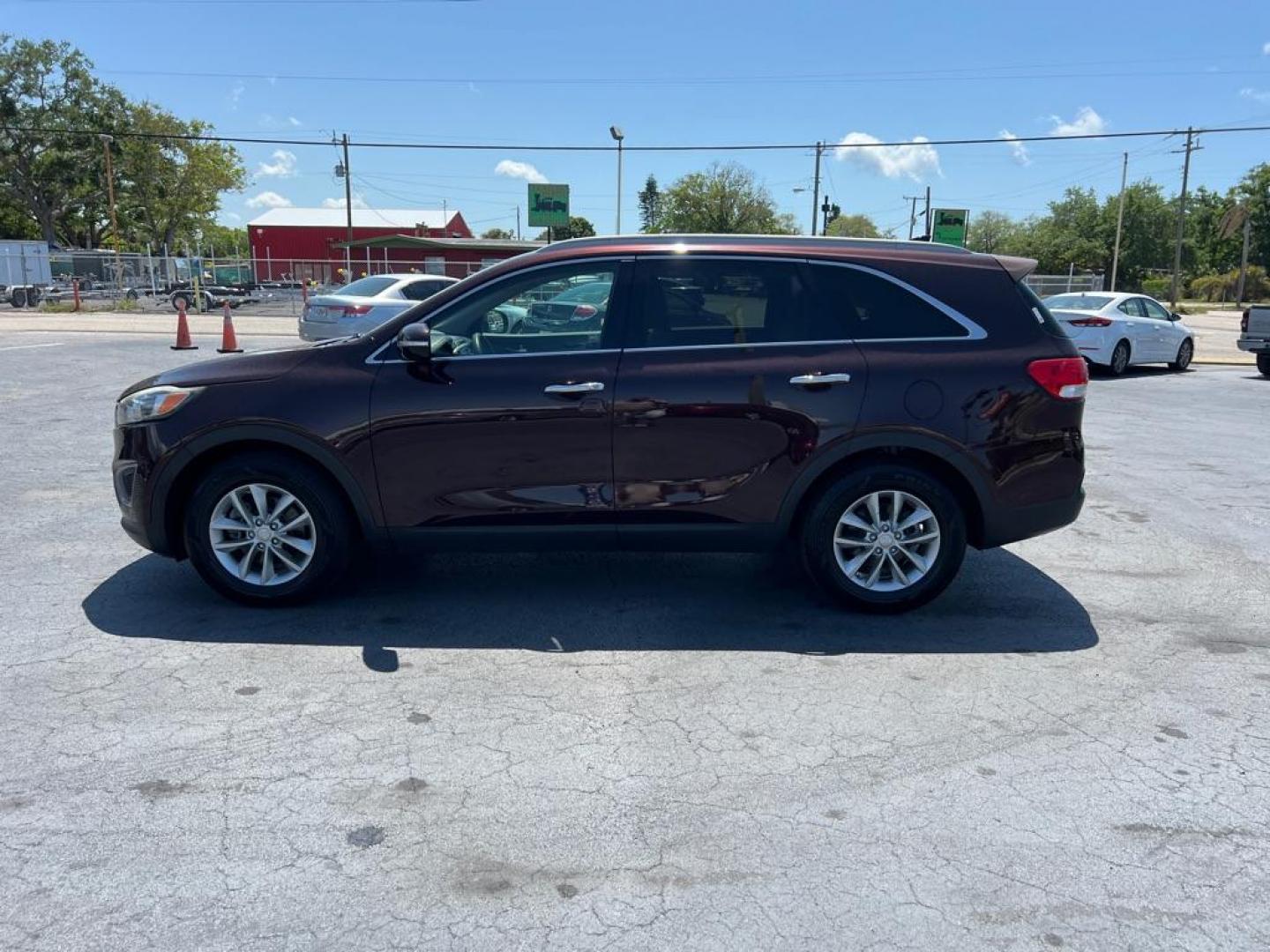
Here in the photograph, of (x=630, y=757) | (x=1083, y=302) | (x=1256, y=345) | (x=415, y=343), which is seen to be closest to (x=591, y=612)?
(x=630, y=757)

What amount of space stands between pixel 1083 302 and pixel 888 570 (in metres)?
15.2

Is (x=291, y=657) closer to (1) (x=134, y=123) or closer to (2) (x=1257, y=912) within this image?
(2) (x=1257, y=912)

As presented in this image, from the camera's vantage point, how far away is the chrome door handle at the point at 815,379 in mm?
4668

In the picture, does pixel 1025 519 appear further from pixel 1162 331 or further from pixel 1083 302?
pixel 1162 331

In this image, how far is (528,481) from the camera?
471 cm

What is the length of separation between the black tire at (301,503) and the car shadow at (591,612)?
0.13 metres

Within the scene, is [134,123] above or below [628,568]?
above

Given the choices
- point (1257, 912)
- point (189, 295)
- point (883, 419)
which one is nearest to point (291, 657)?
point (883, 419)

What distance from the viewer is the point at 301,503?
15.7ft

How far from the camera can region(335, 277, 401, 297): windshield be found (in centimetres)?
1594

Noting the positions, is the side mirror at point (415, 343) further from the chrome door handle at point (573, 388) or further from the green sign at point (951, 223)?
the green sign at point (951, 223)

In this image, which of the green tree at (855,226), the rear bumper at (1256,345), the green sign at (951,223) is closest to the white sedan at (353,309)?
the rear bumper at (1256,345)

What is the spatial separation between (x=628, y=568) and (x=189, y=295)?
3514 cm

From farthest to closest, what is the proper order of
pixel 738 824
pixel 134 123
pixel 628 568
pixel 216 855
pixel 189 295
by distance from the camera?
pixel 134 123 < pixel 189 295 < pixel 628 568 < pixel 738 824 < pixel 216 855
